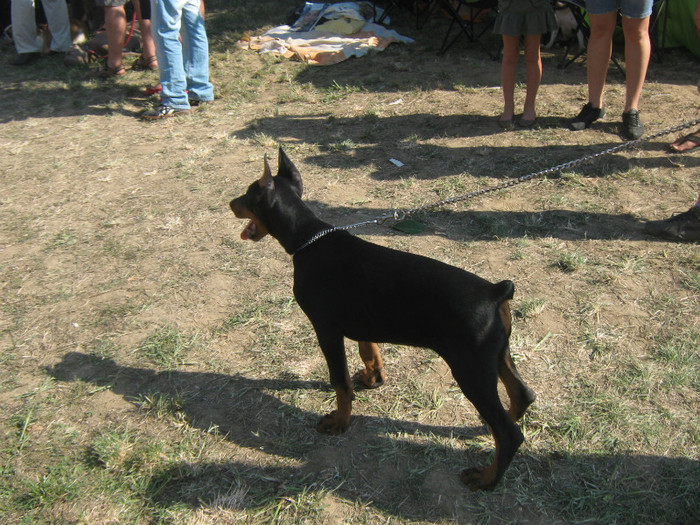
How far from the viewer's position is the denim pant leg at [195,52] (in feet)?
22.1

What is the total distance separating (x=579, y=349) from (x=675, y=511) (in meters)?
1.00

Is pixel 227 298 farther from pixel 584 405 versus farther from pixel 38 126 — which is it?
pixel 38 126

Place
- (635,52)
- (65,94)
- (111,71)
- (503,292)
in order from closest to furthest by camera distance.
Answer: (503,292) → (635,52) → (65,94) → (111,71)

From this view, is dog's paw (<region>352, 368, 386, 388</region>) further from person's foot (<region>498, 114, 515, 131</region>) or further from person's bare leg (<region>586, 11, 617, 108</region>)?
person's bare leg (<region>586, 11, 617, 108</region>)

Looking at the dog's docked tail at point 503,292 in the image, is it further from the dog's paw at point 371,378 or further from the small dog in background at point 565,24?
the small dog in background at point 565,24

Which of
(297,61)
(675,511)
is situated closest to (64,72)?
(297,61)

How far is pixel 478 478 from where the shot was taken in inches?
95.0

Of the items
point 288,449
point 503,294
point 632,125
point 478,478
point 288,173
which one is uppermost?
point 288,173

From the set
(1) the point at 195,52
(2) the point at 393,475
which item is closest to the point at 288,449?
(2) the point at 393,475

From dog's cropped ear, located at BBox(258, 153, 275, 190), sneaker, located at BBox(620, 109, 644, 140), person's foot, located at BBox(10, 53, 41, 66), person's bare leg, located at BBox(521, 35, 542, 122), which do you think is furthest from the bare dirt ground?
person's foot, located at BBox(10, 53, 41, 66)

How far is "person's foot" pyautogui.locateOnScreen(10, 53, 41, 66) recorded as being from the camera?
31.1ft

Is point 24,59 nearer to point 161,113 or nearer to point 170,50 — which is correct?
point 161,113

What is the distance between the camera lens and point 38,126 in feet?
23.1

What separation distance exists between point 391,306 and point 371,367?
0.75 m
